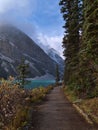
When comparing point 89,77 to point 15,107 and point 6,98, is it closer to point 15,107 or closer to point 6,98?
point 15,107

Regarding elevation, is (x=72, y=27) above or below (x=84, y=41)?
above

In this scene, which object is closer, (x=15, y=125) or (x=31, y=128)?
(x=15, y=125)

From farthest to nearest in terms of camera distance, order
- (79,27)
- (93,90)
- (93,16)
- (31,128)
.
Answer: (79,27)
(93,90)
(93,16)
(31,128)

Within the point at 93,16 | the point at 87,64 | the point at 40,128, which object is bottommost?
the point at 40,128

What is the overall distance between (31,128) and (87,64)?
1359cm

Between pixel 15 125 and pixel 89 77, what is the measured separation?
574 inches

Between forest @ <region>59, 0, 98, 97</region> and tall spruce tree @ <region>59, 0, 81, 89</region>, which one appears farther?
tall spruce tree @ <region>59, 0, 81, 89</region>

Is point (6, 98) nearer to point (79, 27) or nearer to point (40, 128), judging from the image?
point (40, 128)

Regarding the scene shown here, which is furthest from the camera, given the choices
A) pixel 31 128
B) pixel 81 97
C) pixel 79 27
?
pixel 79 27

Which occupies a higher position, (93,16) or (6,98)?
(93,16)

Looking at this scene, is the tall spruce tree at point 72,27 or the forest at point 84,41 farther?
the tall spruce tree at point 72,27

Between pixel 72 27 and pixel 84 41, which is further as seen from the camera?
pixel 72 27

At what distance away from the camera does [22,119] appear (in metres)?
15.6

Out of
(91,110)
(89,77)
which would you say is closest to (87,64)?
(89,77)
